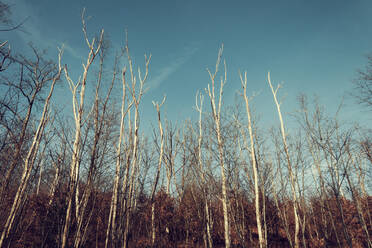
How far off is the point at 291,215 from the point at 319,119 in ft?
26.1

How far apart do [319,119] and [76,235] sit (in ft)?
32.2

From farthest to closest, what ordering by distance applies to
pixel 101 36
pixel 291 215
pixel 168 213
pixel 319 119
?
pixel 291 215
pixel 168 213
pixel 319 119
pixel 101 36

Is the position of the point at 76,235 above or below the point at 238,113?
below

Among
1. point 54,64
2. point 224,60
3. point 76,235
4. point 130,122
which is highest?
point 54,64

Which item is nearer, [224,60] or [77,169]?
[77,169]

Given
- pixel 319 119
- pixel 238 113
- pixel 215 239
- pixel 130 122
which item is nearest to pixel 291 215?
pixel 215 239

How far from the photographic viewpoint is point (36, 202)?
360 inches

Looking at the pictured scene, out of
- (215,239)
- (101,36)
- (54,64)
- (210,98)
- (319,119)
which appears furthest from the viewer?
(215,239)

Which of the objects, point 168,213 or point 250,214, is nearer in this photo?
point 168,213

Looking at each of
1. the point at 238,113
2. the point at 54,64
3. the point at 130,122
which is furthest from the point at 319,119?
the point at 54,64

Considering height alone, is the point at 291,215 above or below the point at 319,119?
below

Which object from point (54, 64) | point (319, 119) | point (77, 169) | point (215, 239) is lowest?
point (215, 239)

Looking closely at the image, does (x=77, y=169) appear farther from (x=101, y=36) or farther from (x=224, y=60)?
(x=224, y=60)

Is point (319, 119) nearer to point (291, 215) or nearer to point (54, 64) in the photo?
point (291, 215)
